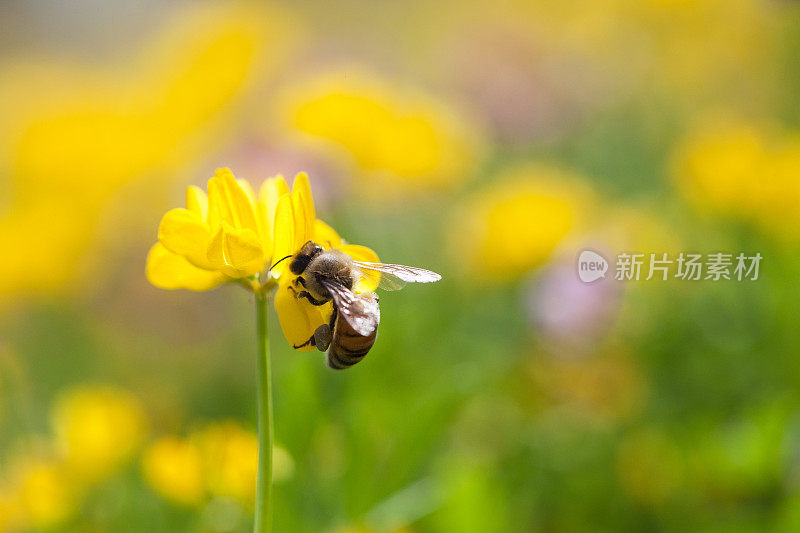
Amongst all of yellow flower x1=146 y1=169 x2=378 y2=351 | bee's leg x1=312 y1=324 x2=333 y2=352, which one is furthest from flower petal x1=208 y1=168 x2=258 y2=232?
bee's leg x1=312 y1=324 x2=333 y2=352

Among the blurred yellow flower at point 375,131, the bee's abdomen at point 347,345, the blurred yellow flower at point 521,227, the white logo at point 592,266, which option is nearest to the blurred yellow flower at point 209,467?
the bee's abdomen at point 347,345

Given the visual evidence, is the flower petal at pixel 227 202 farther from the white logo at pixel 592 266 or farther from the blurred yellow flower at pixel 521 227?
the blurred yellow flower at pixel 521 227

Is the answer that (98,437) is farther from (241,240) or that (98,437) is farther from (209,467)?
(241,240)

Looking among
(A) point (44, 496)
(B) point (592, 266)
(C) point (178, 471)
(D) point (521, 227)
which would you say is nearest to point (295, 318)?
(C) point (178, 471)

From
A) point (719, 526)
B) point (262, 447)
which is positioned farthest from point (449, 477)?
point (262, 447)

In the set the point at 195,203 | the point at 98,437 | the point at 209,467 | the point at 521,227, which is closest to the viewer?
the point at 195,203

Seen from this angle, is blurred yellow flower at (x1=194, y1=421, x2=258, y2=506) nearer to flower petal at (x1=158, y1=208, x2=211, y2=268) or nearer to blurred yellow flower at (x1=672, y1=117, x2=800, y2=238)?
flower petal at (x1=158, y1=208, x2=211, y2=268)
